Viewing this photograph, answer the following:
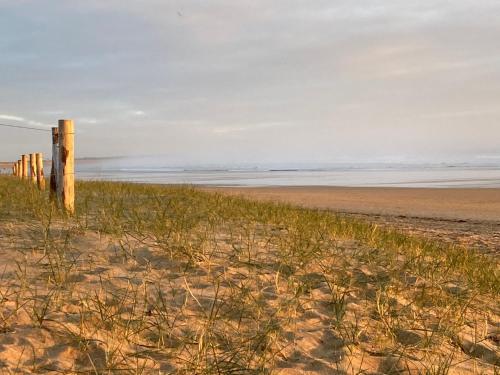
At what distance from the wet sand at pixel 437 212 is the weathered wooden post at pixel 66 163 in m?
7.42

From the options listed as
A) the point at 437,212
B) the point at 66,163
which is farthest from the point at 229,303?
the point at 437,212

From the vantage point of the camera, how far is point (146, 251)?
5016 mm

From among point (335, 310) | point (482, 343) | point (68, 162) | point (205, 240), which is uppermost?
point (68, 162)

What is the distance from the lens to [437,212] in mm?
15500

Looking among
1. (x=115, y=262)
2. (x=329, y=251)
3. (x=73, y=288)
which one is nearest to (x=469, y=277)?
(x=329, y=251)

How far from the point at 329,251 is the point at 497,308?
1.87 meters

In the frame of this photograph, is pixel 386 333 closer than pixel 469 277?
Yes

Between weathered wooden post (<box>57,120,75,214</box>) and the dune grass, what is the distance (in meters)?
0.79

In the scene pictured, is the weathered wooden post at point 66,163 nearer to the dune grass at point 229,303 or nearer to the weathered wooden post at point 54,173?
the weathered wooden post at point 54,173

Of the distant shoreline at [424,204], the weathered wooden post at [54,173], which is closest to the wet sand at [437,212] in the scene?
the distant shoreline at [424,204]

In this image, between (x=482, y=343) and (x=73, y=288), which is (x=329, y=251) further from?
(x=73, y=288)

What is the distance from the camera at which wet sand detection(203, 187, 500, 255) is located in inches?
416

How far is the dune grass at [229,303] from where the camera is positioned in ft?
10.2

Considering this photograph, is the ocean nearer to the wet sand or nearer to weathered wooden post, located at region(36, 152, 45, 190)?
the wet sand
